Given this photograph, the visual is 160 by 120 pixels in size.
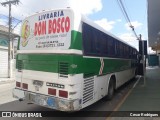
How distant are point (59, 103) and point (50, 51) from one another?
146 cm

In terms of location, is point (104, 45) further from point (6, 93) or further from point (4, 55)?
point (4, 55)

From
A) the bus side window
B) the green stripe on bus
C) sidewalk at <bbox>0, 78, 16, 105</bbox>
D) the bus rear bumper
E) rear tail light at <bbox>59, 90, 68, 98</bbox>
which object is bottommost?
sidewalk at <bbox>0, 78, 16, 105</bbox>

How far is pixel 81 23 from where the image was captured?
21.7ft

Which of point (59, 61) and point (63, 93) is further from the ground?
point (59, 61)

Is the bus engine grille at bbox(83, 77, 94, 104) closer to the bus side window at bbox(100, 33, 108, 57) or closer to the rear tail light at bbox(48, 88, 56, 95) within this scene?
the rear tail light at bbox(48, 88, 56, 95)

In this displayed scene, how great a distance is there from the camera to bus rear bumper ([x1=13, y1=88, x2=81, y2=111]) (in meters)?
5.94

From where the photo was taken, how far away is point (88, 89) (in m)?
6.85

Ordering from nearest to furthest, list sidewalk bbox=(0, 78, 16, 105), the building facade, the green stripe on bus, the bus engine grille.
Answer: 1. the green stripe on bus
2. the bus engine grille
3. sidewalk bbox=(0, 78, 16, 105)
4. the building facade

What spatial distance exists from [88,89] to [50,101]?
3.96ft

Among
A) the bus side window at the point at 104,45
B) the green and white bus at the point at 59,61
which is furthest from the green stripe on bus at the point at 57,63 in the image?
the bus side window at the point at 104,45

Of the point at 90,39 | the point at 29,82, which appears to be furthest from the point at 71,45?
the point at 29,82

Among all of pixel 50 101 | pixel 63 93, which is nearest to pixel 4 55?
pixel 50 101

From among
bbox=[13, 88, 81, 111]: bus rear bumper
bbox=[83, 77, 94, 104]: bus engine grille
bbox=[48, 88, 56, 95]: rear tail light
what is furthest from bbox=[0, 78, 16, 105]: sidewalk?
bbox=[83, 77, 94, 104]: bus engine grille

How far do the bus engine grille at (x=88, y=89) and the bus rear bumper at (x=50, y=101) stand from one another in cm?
51
